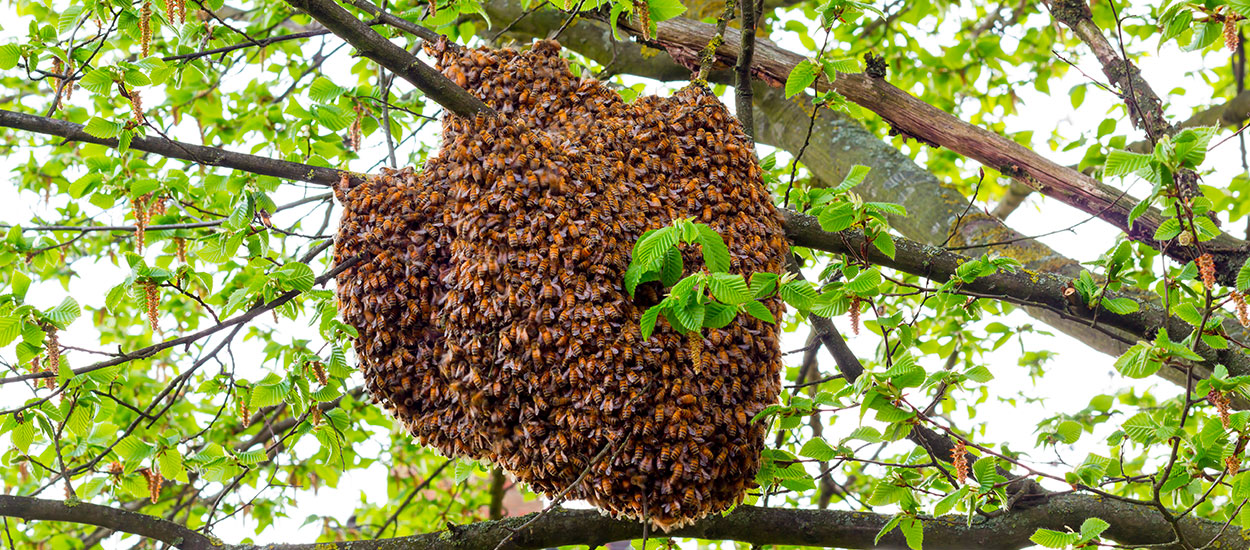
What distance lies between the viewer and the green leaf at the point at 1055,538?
2.80 m

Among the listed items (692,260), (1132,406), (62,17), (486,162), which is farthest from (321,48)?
(1132,406)

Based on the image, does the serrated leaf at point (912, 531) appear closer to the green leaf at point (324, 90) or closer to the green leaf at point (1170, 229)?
the green leaf at point (1170, 229)

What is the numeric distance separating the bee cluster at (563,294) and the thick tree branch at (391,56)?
0.13 metres

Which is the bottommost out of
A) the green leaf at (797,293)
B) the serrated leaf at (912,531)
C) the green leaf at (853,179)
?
the serrated leaf at (912,531)

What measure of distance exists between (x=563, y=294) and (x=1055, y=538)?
5.63 feet

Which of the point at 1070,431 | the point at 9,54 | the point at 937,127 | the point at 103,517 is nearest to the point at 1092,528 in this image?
the point at 1070,431

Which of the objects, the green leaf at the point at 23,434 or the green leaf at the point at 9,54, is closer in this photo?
the green leaf at the point at 9,54

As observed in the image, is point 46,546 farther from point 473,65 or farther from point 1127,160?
point 1127,160

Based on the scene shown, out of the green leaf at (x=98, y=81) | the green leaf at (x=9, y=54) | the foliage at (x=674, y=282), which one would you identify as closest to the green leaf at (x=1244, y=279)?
the foliage at (x=674, y=282)

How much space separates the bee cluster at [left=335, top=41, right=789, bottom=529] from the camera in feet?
8.46

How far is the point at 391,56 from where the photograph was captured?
287 centimetres

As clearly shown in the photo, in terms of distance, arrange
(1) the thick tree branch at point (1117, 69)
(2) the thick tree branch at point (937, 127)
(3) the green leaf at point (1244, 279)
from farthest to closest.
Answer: (2) the thick tree branch at point (937, 127) < (1) the thick tree branch at point (1117, 69) < (3) the green leaf at point (1244, 279)

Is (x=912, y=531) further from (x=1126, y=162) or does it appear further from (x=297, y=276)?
(x=297, y=276)

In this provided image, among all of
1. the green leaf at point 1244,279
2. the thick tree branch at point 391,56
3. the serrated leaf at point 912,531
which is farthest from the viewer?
the serrated leaf at point 912,531
